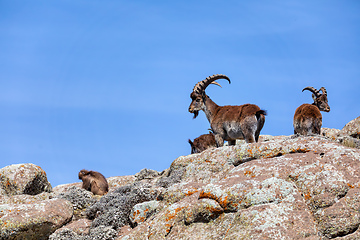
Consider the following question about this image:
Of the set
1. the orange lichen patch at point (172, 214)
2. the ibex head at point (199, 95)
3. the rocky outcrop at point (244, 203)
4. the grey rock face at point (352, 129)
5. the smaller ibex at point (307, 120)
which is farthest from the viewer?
the grey rock face at point (352, 129)

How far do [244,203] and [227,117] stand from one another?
10.3 meters

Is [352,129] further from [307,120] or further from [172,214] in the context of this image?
[172,214]

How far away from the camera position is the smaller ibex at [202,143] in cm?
3021

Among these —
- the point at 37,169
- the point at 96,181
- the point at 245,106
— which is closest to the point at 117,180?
the point at 96,181

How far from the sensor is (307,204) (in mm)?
7961

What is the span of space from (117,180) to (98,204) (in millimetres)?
13180

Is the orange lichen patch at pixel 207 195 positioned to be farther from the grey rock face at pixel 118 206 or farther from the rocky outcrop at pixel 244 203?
the grey rock face at pixel 118 206

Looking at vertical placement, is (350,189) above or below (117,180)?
below

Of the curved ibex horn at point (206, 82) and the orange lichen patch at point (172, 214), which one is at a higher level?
the curved ibex horn at point (206, 82)

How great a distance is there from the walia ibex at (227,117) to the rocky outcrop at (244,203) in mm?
5624

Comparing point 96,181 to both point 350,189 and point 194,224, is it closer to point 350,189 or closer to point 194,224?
point 194,224

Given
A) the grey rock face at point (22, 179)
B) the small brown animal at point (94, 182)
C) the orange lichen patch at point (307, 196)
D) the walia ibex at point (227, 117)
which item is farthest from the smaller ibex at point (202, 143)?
the orange lichen patch at point (307, 196)

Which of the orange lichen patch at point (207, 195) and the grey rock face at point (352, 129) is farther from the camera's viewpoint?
the grey rock face at point (352, 129)


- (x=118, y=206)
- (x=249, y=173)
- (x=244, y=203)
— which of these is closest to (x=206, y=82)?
(x=118, y=206)
